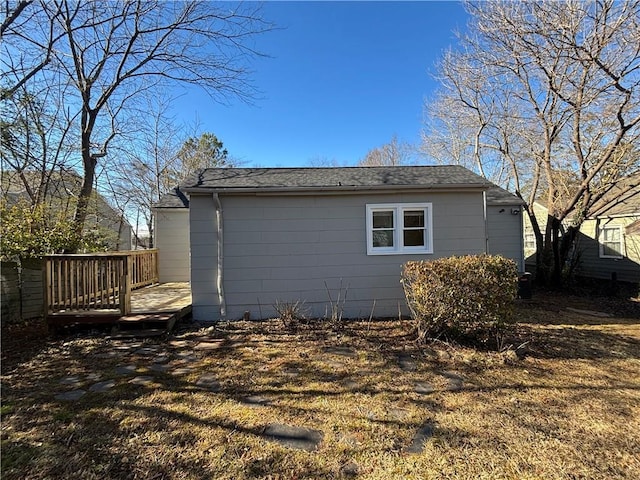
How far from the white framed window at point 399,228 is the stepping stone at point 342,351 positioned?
2262mm

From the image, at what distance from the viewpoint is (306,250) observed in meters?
6.40

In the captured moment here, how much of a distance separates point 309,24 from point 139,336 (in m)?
8.58

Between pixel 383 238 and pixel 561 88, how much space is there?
7352 mm

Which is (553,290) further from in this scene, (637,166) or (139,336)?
(139,336)

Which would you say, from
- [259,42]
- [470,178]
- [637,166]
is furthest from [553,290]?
[259,42]

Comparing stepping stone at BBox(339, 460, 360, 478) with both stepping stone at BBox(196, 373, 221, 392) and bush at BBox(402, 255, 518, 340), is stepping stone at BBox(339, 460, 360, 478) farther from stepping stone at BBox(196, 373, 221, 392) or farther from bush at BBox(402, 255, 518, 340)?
bush at BBox(402, 255, 518, 340)

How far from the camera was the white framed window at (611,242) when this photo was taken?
39.2ft

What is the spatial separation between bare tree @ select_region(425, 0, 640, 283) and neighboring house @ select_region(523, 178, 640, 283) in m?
1.60

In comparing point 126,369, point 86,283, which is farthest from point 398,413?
point 86,283

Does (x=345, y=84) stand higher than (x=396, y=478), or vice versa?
(x=345, y=84)

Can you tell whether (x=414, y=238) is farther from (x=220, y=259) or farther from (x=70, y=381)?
(x=70, y=381)

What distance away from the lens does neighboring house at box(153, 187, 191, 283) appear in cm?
991

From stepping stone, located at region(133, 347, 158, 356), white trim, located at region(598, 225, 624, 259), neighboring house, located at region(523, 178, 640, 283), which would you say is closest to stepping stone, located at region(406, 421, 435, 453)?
stepping stone, located at region(133, 347, 158, 356)

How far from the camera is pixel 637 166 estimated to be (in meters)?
8.75
